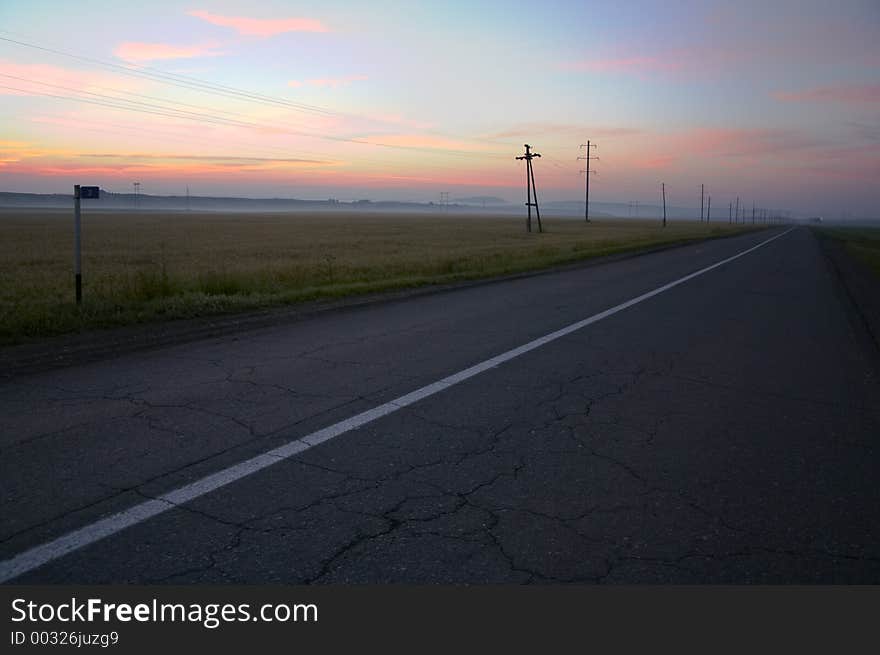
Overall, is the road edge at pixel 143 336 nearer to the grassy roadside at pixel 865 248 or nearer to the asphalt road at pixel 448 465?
the asphalt road at pixel 448 465

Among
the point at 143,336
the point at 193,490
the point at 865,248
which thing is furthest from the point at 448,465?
the point at 865,248

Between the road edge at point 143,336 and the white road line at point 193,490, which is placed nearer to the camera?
the white road line at point 193,490

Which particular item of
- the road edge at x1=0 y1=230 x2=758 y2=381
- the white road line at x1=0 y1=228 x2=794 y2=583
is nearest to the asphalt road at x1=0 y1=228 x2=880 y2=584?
the white road line at x1=0 y1=228 x2=794 y2=583

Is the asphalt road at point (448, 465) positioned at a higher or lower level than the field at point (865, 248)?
lower

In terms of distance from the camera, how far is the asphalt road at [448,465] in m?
3.48

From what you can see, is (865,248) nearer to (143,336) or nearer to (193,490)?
(143,336)

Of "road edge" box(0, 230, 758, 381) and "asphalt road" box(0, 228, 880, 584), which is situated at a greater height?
"road edge" box(0, 230, 758, 381)

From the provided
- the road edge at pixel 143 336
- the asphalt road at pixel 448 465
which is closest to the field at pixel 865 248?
the road edge at pixel 143 336

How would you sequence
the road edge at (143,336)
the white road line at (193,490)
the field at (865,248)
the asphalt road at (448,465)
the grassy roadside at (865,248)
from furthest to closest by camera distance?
1. the field at (865,248)
2. the grassy roadside at (865,248)
3. the road edge at (143,336)
4. the asphalt road at (448,465)
5. the white road line at (193,490)

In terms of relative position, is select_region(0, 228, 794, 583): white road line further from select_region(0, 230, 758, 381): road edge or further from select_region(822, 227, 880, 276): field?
select_region(822, 227, 880, 276): field

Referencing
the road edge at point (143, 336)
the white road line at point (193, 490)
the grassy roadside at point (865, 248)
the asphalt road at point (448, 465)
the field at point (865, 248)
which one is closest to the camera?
the white road line at point (193, 490)

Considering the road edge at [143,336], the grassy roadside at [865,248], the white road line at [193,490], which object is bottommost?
the white road line at [193,490]

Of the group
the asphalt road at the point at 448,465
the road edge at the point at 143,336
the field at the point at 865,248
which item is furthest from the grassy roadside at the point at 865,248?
the asphalt road at the point at 448,465

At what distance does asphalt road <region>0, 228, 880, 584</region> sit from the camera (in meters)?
3.48
